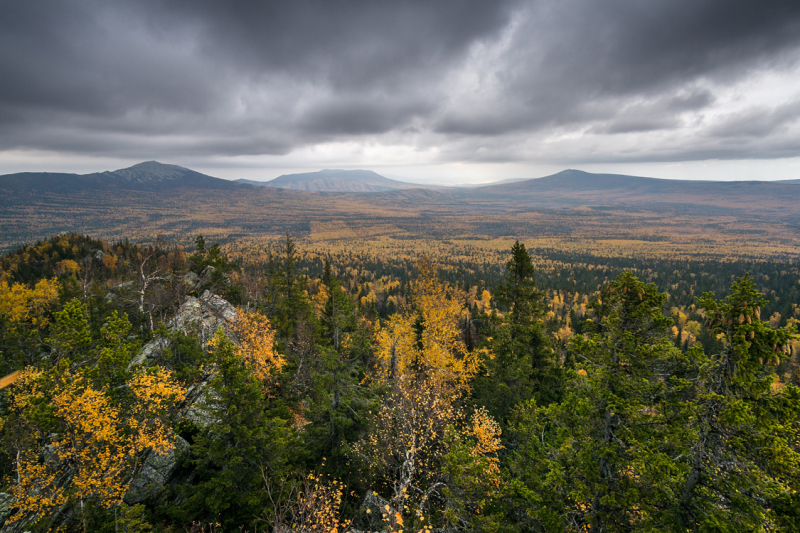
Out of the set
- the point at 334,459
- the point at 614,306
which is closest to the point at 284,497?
the point at 334,459

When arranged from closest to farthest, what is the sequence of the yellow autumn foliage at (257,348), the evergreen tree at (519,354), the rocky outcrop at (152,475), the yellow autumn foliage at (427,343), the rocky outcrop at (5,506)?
the rocky outcrop at (5,506), the rocky outcrop at (152,475), the yellow autumn foliage at (427,343), the evergreen tree at (519,354), the yellow autumn foliage at (257,348)

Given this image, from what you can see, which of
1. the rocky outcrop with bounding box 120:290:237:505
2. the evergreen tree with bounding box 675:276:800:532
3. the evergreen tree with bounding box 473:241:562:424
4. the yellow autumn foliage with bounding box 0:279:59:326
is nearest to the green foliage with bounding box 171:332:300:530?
the rocky outcrop with bounding box 120:290:237:505

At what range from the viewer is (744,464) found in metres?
8.88

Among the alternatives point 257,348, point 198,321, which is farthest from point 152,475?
point 198,321

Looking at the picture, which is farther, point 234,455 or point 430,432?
point 430,432

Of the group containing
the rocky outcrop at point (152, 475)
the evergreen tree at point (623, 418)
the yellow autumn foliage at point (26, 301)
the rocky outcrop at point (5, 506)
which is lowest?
the rocky outcrop at point (5, 506)

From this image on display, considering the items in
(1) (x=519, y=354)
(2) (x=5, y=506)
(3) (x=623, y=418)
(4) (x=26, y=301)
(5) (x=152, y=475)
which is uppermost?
(3) (x=623, y=418)

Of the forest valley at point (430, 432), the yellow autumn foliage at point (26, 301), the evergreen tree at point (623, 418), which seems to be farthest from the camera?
the yellow autumn foliage at point (26, 301)

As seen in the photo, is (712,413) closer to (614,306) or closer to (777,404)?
(777,404)

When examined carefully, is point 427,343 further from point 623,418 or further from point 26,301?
point 26,301

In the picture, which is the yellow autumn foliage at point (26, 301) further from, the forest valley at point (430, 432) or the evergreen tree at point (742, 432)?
the evergreen tree at point (742, 432)

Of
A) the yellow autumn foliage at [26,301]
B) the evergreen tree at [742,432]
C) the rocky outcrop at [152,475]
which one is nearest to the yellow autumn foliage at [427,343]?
the rocky outcrop at [152,475]

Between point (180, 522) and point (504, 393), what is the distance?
2117 cm

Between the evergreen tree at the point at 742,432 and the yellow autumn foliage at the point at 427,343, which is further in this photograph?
the yellow autumn foliage at the point at 427,343
